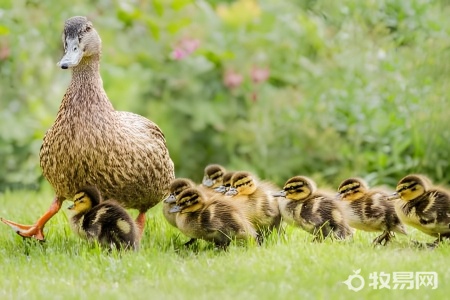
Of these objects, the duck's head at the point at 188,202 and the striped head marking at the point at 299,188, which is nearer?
the duck's head at the point at 188,202

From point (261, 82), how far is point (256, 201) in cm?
340

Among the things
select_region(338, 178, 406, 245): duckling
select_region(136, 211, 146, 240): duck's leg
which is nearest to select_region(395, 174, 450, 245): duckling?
select_region(338, 178, 406, 245): duckling

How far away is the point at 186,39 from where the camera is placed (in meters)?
8.40

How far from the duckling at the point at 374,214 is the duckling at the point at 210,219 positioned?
573 mm

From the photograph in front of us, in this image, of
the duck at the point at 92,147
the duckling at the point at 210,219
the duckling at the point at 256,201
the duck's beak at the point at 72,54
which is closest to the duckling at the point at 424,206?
the duckling at the point at 256,201

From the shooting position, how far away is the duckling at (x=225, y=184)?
5349mm

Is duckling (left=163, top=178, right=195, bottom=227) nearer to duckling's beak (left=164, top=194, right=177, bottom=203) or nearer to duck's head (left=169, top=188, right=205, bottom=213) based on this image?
duckling's beak (left=164, top=194, right=177, bottom=203)

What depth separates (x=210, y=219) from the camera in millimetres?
4895

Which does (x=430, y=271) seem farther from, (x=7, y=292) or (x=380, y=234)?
(x=7, y=292)

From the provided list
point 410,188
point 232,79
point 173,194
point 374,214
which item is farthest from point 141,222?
point 232,79

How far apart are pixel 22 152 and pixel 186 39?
1.81m

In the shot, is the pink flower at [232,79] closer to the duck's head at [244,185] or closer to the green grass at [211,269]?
the duck's head at [244,185]

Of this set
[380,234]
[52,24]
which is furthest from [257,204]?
[52,24]

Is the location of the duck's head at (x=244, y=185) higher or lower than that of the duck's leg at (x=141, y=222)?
higher
